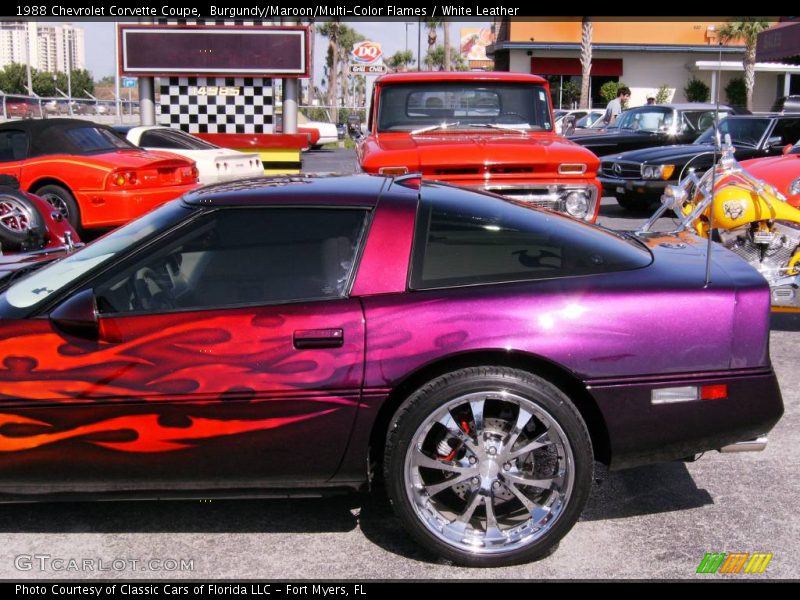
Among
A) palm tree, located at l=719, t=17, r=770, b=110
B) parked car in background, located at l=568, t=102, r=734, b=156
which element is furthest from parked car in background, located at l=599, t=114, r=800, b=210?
palm tree, located at l=719, t=17, r=770, b=110

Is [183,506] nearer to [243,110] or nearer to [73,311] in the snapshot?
[73,311]

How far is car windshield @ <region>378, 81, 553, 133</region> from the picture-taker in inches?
314

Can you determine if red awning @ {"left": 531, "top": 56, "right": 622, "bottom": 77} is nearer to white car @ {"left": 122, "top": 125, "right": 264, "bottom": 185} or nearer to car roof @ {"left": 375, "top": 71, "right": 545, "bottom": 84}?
white car @ {"left": 122, "top": 125, "right": 264, "bottom": 185}

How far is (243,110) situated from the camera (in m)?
14.7

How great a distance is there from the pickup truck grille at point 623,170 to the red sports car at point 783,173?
5.07m

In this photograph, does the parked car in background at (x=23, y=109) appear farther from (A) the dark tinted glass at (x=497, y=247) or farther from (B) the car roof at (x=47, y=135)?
(A) the dark tinted glass at (x=497, y=247)

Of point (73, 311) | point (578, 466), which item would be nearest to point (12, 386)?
point (73, 311)

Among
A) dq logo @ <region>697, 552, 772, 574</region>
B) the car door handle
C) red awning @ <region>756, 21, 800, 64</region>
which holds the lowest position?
dq logo @ <region>697, 552, 772, 574</region>

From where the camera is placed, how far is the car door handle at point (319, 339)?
10.3 feet

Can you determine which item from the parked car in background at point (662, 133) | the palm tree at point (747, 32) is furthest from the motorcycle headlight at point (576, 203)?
the palm tree at point (747, 32)

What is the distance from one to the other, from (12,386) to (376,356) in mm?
1271

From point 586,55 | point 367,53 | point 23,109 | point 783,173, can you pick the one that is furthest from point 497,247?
point 586,55

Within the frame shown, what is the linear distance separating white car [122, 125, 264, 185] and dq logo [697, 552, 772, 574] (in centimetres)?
975
